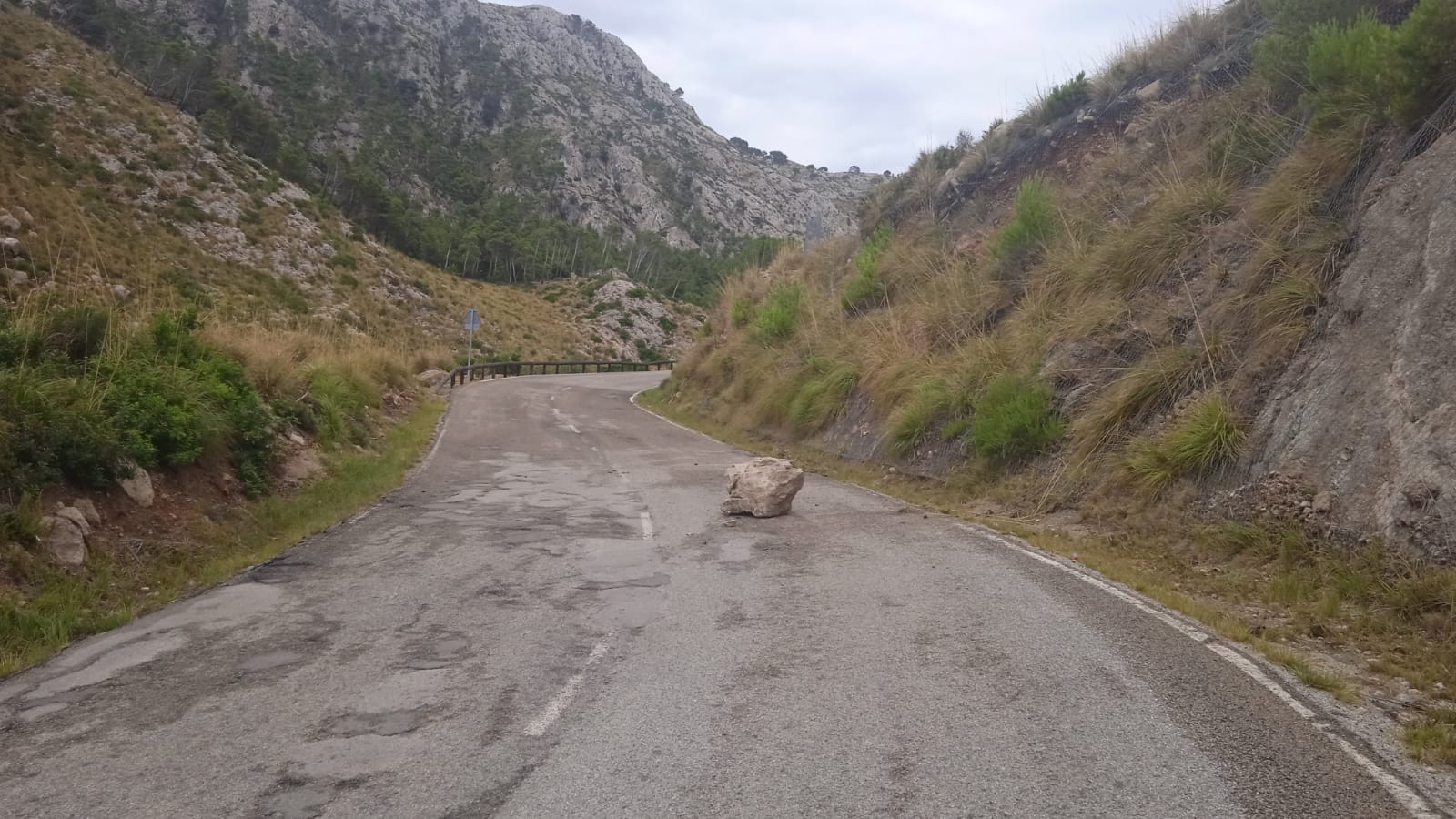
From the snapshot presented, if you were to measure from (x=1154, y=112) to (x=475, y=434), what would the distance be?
16.3 metres

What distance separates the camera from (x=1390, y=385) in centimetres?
770

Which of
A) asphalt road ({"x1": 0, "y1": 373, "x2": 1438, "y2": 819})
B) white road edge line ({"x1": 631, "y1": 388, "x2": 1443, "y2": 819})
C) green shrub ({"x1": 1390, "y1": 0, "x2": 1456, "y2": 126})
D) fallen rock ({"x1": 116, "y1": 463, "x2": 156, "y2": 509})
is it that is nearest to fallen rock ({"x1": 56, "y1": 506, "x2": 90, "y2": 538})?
fallen rock ({"x1": 116, "y1": 463, "x2": 156, "y2": 509})

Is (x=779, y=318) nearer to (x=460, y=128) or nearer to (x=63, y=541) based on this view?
(x=63, y=541)

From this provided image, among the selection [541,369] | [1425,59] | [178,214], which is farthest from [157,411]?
[541,369]

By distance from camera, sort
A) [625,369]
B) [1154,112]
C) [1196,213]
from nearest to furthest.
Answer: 1. [1196,213]
2. [1154,112]
3. [625,369]

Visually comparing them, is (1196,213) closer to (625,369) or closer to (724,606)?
(724,606)

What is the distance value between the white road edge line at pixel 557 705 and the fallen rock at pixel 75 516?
204 inches

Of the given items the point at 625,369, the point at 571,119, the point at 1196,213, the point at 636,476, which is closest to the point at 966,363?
the point at 1196,213

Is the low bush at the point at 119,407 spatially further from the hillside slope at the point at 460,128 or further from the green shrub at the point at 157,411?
the hillside slope at the point at 460,128

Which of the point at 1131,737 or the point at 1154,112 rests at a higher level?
the point at 1154,112

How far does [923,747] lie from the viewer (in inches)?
171

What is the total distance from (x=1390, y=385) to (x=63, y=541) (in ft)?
37.6

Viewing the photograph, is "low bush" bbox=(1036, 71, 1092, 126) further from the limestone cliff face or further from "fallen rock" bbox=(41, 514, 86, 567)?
the limestone cliff face

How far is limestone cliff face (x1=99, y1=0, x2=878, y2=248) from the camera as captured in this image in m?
77.6
